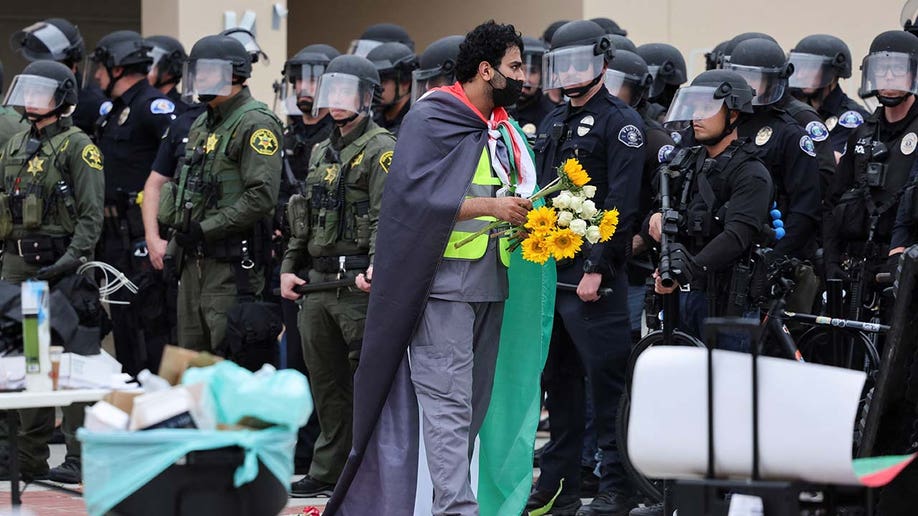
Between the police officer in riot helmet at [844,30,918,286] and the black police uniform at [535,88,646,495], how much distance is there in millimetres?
1447

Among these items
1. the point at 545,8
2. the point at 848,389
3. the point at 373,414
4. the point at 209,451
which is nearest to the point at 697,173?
the point at 373,414

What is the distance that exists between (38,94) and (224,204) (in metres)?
1.31

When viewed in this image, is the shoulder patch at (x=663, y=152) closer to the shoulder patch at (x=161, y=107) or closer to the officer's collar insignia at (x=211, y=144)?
the officer's collar insignia at (x=211, y=144)

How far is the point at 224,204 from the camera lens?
8.41 metres

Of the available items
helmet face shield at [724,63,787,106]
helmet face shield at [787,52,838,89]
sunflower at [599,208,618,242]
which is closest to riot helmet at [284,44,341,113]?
helmet face shield at [787,52,838,89]

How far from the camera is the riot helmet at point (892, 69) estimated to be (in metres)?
8.42

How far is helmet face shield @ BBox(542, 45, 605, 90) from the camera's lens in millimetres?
7797

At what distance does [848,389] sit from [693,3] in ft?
36.3

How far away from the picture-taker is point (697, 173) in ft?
23.7

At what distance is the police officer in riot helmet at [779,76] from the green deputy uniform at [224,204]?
2.42m

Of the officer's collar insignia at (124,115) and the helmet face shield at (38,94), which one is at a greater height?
the helmet face shield at (38,94)

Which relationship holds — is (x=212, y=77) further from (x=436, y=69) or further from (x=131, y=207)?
(x=131, y=207)

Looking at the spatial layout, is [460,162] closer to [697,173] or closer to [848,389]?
[697,173]

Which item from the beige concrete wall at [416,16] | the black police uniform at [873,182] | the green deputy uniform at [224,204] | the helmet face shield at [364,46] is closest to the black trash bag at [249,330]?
the green deputy uniform at [224,204]
